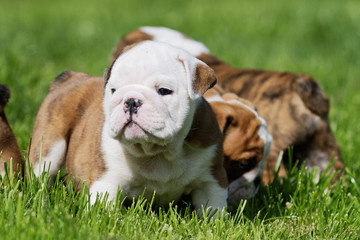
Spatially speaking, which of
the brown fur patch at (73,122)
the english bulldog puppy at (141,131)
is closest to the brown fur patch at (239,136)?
the english bulldog puppy at (141,131)

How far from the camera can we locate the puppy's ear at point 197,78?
3.46m

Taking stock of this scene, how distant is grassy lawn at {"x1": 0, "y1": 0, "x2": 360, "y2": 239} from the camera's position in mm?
3424

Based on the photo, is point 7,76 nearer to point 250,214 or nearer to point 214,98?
point 214,98

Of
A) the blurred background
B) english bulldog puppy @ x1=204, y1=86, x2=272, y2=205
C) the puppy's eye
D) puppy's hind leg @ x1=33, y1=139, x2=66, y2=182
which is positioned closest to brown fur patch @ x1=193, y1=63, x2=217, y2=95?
the puppy's eye

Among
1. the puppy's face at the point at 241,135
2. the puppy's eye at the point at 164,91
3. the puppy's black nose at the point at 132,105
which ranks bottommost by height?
the puppy's face at the point at 241,135

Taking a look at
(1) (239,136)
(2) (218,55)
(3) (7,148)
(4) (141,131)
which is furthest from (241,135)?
(2) (218,55)

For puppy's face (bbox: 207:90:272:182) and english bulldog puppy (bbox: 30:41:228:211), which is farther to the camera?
puppy's face (bbox: 207:90:272:182)

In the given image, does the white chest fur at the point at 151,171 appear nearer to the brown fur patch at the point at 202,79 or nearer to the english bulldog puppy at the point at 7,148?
the brown fur patch at the point at 202,79

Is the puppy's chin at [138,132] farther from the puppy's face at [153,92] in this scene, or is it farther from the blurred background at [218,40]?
the blurred background at [218,40]

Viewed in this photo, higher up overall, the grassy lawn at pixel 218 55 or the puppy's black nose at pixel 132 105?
the puppy's black nose at pixel 132 105

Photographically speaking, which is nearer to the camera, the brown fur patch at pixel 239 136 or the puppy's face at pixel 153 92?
the puppy's face at pixel 153 92

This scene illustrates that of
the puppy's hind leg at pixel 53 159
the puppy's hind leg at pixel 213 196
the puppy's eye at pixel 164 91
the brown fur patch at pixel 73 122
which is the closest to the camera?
the puppy's eye at pixel 164 91

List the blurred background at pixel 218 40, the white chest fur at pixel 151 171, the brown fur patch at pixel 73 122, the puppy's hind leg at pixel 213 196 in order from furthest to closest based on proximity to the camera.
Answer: the blurred background at pixel 218 40 → the brown fur patch at pixel 73 122 → the puppy's hind leg at pixel 213 196 → the white chest fur at pixel 151 171

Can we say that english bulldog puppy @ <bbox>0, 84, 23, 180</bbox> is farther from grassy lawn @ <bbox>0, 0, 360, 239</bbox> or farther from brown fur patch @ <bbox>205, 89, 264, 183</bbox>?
brown fur patch @ <bbox>205, 89, 264, 183</bbox>
